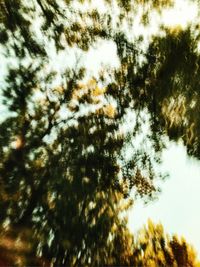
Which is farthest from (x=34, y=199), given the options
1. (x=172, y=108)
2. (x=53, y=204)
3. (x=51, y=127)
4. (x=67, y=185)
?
(x=172, y=108)

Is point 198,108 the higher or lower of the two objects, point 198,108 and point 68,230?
the higher

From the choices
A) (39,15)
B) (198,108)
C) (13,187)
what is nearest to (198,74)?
(198,108)

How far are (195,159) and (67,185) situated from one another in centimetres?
478

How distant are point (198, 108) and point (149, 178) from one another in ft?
16.0

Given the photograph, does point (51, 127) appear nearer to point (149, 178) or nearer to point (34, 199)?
point (34, 199)

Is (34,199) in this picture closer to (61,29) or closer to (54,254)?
(54,254)

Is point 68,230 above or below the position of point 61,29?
below

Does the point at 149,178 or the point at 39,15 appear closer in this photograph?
the point at 39,15

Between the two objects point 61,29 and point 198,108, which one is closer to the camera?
point 198,108

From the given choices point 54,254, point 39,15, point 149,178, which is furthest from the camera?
point 149,178

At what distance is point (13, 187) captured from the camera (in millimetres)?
11906

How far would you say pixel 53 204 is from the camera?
463 inches

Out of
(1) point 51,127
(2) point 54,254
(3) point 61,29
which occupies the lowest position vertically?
(2) point 54,254

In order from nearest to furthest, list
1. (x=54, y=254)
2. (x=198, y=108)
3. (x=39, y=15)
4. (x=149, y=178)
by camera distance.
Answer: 1. (x=198, y=108)
2. (x=54, y=254)
3. (x=39, y=15)
4. (x=149, y=178)
